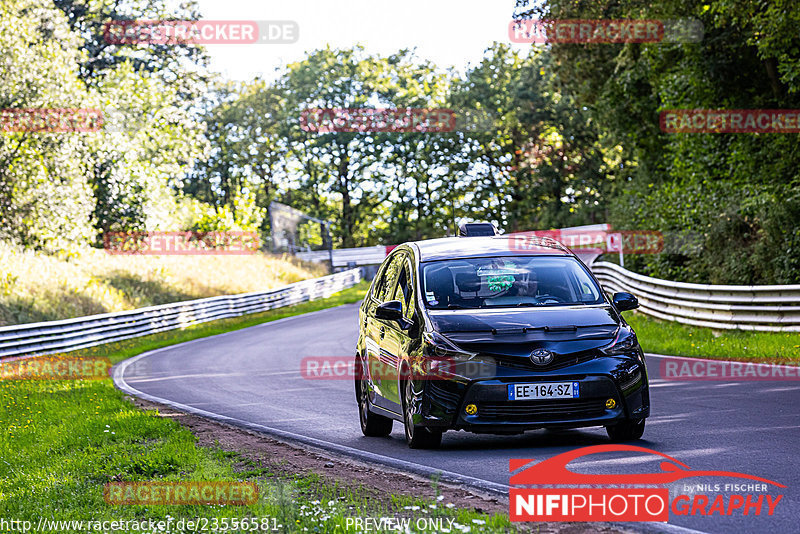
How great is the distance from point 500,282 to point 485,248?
0.63 metres

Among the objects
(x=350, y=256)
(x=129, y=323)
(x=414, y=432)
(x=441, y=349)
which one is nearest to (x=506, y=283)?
(x=441, y=349)

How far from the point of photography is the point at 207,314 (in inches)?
1371

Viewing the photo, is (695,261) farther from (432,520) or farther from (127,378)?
(432,520)

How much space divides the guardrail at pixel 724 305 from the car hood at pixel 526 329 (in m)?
8.64

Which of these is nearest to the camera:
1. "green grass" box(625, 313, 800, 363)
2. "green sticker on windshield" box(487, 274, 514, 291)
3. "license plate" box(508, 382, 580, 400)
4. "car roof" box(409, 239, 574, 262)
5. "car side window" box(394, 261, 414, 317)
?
"license plate" box(508, 382, 580, 400)

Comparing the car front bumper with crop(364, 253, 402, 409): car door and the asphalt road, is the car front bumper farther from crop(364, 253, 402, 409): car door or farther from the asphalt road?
crop(364, 253, 402, 409): car door

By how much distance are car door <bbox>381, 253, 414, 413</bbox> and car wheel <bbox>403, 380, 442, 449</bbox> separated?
22cm

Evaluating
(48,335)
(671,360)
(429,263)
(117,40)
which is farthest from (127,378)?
(117,40)

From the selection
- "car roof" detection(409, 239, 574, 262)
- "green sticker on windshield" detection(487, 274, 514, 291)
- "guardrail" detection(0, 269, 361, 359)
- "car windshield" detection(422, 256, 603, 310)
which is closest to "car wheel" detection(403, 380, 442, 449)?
"car windshield" detection(422, 256, 603, 310)

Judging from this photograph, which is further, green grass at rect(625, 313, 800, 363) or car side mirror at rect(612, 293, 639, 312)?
green grass at rect(625, 313, 800, 363)

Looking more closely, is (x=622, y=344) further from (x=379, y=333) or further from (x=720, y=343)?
(x=720, y=343)

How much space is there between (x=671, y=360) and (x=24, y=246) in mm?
27893

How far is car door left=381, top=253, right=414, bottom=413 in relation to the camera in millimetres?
9012

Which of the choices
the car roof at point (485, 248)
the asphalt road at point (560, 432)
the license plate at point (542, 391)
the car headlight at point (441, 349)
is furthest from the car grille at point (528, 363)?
the car roof at point (485, 248)
